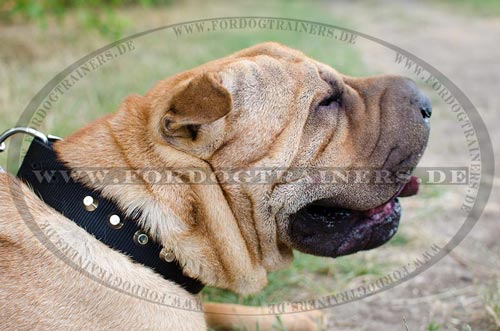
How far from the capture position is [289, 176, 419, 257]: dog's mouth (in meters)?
2.75

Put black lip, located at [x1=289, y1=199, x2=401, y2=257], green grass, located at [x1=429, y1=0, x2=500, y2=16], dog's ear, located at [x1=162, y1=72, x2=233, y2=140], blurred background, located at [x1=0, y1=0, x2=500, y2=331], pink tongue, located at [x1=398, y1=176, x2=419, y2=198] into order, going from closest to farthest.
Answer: dog's ear, located at [x1=162, y1=72, x2=233, y2=140], black lip, located at [x1=289, y1=199, x2=401, y2=257], pink tongue, located at [x1=398, y1=176, x2=419, y2=198], blurred background, located at [x1=0, y1=0, x2=500, y2=331], green grass, located at [x1=429, y1=0, x2=500, y2=16]

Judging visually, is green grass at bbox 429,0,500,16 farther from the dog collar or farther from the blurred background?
the dog collar

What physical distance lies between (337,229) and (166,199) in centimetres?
91

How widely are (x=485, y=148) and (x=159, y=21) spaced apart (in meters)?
6.87

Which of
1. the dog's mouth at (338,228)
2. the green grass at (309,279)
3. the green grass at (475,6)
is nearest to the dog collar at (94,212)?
the dog's mouth at (338,228)

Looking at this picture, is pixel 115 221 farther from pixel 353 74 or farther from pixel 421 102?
pixel 353 74

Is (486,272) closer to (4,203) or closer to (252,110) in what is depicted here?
(252,110)

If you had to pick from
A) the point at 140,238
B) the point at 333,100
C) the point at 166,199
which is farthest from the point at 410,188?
the point at 140,238

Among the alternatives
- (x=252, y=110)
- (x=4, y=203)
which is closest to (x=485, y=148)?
(x=252, y=110)

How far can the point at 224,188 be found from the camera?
2.53 metres

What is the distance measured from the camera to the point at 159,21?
35.2ft

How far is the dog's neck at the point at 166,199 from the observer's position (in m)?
2.41
